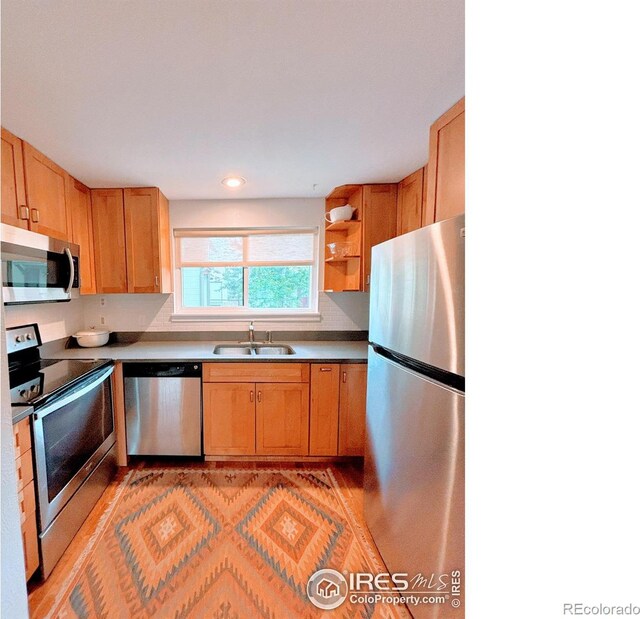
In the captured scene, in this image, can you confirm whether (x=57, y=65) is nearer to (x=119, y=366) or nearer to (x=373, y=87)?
(x=373, y=87)

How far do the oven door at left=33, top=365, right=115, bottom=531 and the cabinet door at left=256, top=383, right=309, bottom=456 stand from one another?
105 cm

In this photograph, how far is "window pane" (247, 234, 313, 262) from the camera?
276 centimetres

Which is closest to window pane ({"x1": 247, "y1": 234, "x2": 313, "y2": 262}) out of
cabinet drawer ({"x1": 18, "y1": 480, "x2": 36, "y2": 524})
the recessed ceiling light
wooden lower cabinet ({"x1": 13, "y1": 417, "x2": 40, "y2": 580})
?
the recessed ceiling light

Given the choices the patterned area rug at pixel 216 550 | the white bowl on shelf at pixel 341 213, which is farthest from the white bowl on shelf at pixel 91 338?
the white bowl on shelf at pixel 341 213

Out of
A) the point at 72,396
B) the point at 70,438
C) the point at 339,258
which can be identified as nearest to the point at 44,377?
the point at 72,396

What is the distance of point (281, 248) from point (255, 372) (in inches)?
50.4

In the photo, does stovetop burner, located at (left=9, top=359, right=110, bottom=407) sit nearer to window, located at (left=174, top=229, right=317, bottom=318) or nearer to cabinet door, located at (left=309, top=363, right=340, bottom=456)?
window, located at (left=174, top=229, right=317, bottom=318)

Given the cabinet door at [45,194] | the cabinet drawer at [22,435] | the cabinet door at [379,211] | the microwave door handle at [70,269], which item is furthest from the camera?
the cabinet door at [379,211]

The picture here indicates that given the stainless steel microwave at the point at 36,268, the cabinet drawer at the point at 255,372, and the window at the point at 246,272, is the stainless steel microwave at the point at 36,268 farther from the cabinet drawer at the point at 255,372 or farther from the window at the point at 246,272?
the cabinet drawer at the point at 255,372

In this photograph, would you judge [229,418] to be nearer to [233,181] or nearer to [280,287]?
[280,287]

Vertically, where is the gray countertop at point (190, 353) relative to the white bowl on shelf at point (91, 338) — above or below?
below

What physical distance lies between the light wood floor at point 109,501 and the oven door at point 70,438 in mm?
246

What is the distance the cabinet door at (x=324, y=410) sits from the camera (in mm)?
2184

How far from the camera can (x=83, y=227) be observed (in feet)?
7.24
